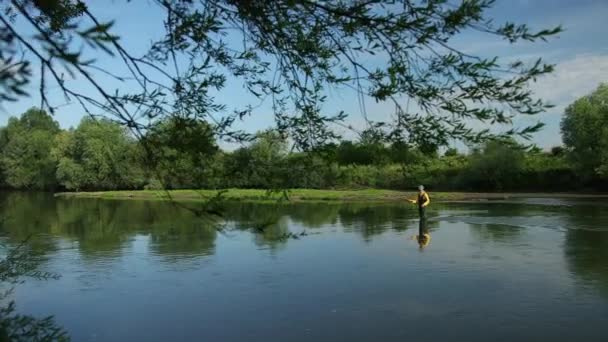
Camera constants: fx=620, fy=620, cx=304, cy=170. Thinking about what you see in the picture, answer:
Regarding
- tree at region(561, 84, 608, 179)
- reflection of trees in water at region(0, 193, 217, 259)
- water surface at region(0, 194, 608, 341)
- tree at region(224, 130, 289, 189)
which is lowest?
water surface at region(0, 194, 608, 341)

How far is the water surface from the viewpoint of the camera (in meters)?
8.81

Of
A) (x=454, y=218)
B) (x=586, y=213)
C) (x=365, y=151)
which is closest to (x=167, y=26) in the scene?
(x=365, y=151)

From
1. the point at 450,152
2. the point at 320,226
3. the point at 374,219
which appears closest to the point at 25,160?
the point at 374,219

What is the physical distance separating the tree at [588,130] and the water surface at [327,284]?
70.3ft

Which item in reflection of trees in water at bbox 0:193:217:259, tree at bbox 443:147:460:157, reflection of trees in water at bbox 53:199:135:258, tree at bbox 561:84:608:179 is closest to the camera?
tree at bbox 443:147:460:157

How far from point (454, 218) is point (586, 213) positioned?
218 inches

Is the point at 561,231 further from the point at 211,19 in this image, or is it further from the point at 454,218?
the point at 211,19

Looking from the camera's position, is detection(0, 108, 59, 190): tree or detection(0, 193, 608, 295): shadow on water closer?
detection(0, 193, 608, 295): shadow on water

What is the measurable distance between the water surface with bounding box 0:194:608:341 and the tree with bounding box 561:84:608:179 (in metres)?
21.4

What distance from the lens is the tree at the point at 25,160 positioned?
201ft

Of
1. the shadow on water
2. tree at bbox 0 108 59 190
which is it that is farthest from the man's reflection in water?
tree at bbox 0 108 59 190

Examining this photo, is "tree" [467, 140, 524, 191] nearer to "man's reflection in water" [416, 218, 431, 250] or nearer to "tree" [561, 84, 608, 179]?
"tree" [561, 84, 608, 179]

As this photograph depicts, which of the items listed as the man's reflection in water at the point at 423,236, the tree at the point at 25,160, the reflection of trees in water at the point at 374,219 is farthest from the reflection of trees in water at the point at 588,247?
the tree at the point at 25,160

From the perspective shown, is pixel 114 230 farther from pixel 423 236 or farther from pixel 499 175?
pixel 499 175
